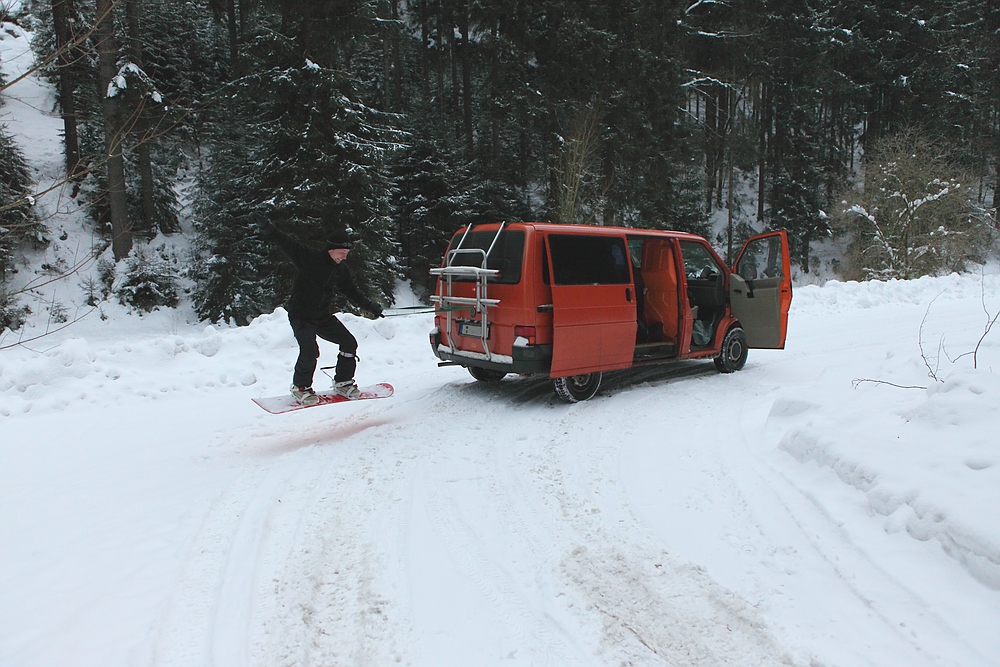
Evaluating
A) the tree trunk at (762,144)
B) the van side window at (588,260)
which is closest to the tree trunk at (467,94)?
the tree trunk at (762,144)

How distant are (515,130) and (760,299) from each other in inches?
743

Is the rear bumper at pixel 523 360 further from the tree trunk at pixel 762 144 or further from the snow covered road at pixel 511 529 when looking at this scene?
the tree trunk at pixel 762 144

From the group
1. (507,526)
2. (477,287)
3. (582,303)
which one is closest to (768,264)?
(582,303)

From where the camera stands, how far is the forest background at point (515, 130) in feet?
55.1

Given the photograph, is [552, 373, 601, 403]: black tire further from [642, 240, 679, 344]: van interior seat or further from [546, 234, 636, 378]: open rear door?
[642, 240, 679, 344]: van interior seat

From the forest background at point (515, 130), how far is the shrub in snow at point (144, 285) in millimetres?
75

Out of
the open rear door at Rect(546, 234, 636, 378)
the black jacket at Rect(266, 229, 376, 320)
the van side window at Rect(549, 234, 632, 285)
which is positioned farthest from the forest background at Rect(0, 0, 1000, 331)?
the open rear door at Rect(546, 234, 636, 378)

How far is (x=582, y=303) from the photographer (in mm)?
6965

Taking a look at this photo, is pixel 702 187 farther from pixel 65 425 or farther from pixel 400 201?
pixel 65 425

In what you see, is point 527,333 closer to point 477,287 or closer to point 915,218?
point 477,287

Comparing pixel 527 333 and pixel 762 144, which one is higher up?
pixel 762 144

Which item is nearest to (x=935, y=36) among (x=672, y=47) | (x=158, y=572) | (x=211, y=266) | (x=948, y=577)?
(x=672, y=47)

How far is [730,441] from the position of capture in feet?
18.3

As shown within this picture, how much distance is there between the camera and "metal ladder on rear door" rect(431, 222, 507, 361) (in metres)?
6.86
